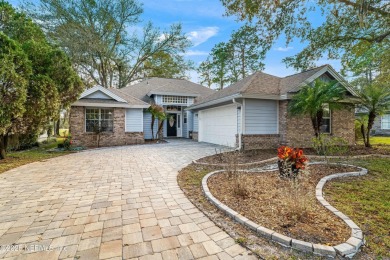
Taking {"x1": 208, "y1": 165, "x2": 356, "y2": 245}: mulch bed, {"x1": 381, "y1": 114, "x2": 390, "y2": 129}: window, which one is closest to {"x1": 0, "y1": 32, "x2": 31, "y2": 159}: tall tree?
{"x1": 208, "y1": 165, "x2": 356, "y2": 245}: mulch bed

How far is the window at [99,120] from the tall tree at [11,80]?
17.1 feet

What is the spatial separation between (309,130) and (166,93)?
11.1 metres

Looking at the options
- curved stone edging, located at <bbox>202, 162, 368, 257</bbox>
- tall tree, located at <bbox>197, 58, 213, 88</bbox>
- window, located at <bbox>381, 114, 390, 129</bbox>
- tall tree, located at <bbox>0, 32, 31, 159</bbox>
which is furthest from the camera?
tall tree, located at <bbox>197, 58, 213, 88</bbox>

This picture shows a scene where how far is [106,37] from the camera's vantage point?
67.3ft

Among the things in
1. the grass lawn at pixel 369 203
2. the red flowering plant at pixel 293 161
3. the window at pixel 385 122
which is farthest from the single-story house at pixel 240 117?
the window at pixel 385 122

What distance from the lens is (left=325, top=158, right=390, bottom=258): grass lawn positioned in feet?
8.54

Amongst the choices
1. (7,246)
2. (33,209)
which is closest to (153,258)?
Result: (7,246)

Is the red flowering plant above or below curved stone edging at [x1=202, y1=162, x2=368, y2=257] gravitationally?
above

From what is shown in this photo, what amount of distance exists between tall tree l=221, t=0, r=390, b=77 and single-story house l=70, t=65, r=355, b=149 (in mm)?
1340

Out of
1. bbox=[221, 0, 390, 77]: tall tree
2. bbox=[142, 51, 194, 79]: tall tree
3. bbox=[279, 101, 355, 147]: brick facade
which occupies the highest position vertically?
bbox=[142, 51, 194, 79]: tall tree

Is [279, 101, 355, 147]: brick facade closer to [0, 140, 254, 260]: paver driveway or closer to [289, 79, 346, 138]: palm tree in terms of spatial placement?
[289, 79, 346, 138]: palm tree

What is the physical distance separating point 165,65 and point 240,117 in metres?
18.5

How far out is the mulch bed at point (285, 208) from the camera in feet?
8.84

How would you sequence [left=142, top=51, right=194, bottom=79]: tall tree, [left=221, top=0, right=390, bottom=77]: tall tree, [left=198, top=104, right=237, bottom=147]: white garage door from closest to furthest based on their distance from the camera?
[left=221, top=0, right=390, bottom=77]: tall tree, [left=198, top=104, right=237, bottom=147]: white garage door, [left=142, top=51, right=194, bottom=79]: tall tree
